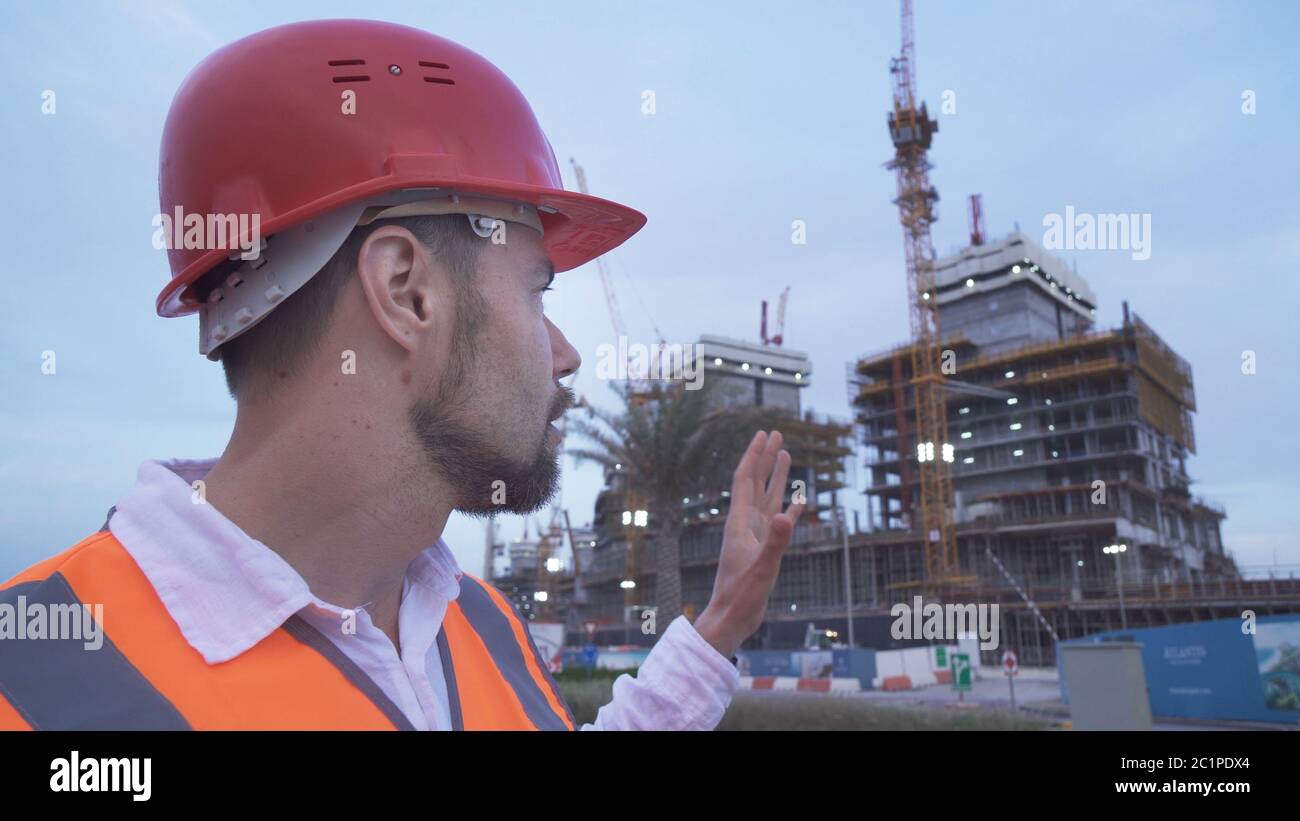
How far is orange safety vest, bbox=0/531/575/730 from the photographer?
0.93 m

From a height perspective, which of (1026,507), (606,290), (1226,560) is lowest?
(1226,560)

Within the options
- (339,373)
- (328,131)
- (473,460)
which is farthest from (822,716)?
(328,131)

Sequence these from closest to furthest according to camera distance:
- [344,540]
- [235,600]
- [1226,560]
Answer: [235,600]
[344,540]
[1226,560]

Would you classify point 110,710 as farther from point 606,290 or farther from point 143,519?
point 606,290

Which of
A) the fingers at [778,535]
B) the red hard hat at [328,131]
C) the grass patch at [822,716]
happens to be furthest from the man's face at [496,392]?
the grass patch at [822,716]

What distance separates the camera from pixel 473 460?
1358 mm

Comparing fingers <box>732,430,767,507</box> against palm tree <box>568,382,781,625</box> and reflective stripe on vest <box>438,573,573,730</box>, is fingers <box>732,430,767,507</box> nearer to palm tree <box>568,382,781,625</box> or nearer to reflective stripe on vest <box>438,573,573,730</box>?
reflective stripe on vest <box>438,573,573,730</box>

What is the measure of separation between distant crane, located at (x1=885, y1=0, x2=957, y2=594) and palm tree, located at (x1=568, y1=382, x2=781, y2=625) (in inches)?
→ 1854

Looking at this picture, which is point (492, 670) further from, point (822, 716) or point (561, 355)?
point (822, 716)

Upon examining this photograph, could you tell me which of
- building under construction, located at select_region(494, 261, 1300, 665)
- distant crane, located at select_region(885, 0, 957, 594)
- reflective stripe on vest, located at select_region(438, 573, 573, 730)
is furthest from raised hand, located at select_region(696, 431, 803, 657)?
distant crane, located at select_region(885, 0, 957, 594)

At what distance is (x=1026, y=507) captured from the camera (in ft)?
227

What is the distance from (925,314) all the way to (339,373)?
235ft
